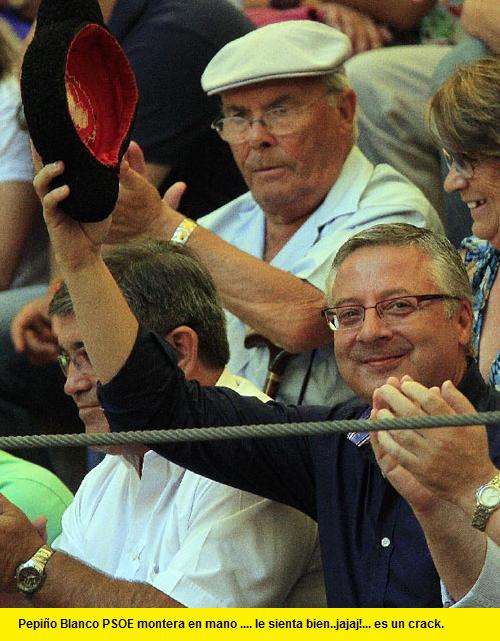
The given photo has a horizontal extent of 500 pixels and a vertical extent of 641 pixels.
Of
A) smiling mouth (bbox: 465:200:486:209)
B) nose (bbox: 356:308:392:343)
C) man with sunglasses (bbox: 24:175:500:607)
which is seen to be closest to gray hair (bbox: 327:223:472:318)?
man with sunglasses (bbox: 24:175:500:607)

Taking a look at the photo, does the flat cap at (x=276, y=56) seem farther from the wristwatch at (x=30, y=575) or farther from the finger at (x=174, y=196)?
the wristwatch at (x=30, y=575)

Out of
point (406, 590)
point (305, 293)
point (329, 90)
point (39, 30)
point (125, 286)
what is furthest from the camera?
point (329, 90)

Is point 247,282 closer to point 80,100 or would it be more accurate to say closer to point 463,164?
point 463,164

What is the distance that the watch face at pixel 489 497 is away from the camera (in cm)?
195

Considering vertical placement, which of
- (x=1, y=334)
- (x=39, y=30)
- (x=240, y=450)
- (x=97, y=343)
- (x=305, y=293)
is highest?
(x=39, y=30)

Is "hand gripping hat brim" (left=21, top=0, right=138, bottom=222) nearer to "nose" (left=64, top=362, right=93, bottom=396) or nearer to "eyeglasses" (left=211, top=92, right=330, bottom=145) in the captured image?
"nose" (left=64, top=362, right=93, bottom=396)

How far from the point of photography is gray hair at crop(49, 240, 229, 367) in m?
2.62

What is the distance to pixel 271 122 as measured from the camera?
10.8ft

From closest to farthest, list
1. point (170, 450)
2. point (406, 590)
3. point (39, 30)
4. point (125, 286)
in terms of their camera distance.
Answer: point (39, 30), point (406, 590), point (170, 450), point (125, 286)

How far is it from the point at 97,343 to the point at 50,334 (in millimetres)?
1307

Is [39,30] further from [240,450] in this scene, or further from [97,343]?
[240,450]

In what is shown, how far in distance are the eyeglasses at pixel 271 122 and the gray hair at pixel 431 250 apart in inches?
30.7
